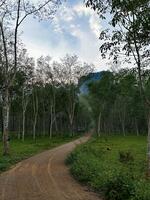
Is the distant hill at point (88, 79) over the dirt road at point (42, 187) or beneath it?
over

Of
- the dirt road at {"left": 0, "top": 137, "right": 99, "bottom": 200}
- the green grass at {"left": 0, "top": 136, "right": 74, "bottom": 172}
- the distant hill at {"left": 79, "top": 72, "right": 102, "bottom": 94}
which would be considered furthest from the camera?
the distant hill at {"left": 79, "top": 72, "right": 102, "bottom": 94}

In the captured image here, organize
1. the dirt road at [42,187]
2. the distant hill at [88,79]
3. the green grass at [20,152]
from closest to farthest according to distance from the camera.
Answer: the dirt road at [42,187], the green grass at [20,152], the distant hill at [88,79]

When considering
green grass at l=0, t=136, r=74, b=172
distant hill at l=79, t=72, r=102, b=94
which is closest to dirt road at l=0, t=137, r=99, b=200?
green grass at l=0, t=136, r=74, b=172

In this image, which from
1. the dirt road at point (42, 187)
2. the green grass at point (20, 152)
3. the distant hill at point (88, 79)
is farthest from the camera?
the distant hill at point (88, 79)

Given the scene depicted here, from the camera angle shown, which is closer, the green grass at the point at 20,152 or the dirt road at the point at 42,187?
the dirt road at the point at 42,187

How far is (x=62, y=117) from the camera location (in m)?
127

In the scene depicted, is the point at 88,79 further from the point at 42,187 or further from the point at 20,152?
the point at 42,187

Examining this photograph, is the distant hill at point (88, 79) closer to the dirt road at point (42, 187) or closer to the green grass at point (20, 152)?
the green grass at point (20, 152)

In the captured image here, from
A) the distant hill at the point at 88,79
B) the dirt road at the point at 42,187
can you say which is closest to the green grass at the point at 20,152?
the dirt road at the point at 42,187

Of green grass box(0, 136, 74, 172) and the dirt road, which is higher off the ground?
green grass box(0, 136, 74, 172)

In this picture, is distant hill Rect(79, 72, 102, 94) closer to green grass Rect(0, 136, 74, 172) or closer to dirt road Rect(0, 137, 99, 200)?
green grass Rect(0, 136, 74, 172)

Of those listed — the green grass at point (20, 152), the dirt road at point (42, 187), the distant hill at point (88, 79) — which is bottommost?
the dirt road at point (42, 187)

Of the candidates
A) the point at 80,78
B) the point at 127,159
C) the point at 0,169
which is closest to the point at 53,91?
the point at 80,78

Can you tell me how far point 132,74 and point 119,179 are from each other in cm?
1042
